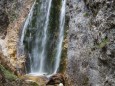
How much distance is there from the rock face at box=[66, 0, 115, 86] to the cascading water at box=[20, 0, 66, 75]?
3.70 meters

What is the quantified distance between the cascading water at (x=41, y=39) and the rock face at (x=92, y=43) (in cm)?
370

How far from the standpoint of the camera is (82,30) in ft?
31.8

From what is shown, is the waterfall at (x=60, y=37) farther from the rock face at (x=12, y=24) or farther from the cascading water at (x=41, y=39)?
the rock face at (x=12, y=24)

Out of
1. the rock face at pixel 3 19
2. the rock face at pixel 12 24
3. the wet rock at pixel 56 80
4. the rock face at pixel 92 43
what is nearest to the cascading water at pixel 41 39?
the rock face at pixel 12 24

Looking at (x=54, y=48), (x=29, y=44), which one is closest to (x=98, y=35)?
(x=54, y=48)

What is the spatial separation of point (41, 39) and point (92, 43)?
7.56 metres

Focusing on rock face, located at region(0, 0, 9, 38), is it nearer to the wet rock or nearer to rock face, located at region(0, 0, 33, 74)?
rock face, located at region(0, 0, 33, 74)

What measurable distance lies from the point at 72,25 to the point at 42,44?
16.2ft

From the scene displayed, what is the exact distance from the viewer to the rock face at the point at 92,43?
6.84 meters

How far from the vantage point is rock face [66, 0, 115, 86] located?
684 centimetres

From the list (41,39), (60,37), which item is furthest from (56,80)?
(41,39)

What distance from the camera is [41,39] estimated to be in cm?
1559

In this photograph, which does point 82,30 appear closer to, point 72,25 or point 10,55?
point 72,25

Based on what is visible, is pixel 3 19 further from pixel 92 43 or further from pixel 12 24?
pixel 92 43
